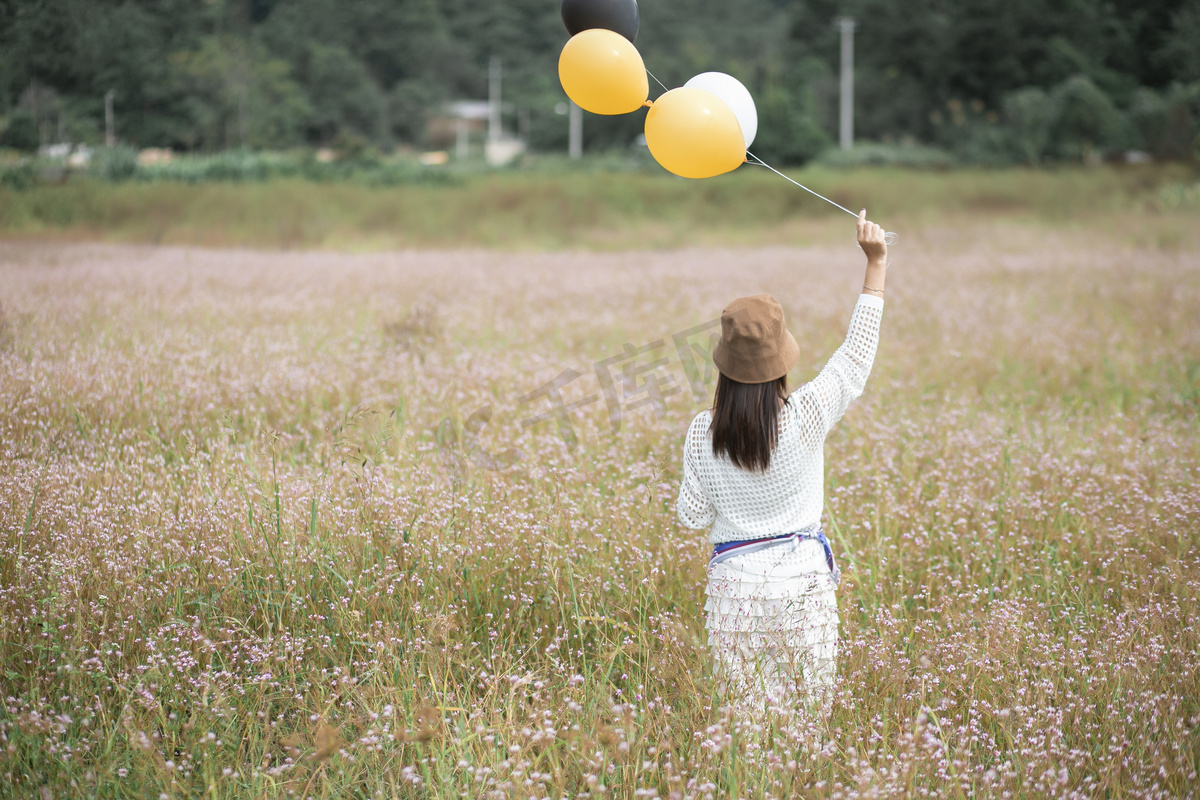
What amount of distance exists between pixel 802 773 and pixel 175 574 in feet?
7.37

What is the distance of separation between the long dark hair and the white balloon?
4.28ft

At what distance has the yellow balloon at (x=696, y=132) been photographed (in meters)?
3.04

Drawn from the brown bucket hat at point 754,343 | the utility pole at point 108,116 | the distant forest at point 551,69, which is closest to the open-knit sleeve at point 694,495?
the brown bucket hat at point 754,343

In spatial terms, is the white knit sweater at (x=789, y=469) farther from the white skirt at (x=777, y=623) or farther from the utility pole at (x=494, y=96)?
the utility pole at (x=494, y=96)

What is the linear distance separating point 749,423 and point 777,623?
1.94 feet

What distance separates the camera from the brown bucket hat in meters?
2.35

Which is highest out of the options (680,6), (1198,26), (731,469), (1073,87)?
(680,6)

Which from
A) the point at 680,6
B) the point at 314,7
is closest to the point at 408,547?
the point at 314,7

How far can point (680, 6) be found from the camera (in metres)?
51.0

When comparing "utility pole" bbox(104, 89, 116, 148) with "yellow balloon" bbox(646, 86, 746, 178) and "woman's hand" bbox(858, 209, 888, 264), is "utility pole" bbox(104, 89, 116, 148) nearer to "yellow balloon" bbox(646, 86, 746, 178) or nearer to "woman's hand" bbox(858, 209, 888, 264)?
"yellow balloon" bbox(646, 86, 746, 178)

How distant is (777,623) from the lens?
2.41m

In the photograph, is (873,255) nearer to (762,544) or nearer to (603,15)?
(762,544)

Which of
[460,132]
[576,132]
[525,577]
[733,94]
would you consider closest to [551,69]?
[576,132]

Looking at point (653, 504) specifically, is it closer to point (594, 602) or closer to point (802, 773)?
point (594, 602)
